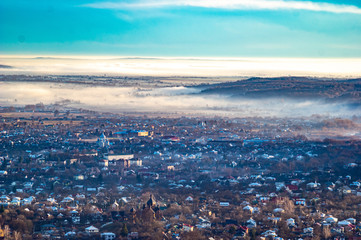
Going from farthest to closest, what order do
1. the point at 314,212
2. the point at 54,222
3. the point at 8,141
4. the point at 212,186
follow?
the point at 8,141 → the point at 212,186 → the point at 314,212 → the point at 54,222

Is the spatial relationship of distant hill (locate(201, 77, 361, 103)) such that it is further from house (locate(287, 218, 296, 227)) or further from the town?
house (locate(287, 218, 296, 227))

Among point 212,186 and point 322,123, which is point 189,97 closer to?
point 322,123

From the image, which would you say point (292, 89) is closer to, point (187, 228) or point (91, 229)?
point (187, 228)

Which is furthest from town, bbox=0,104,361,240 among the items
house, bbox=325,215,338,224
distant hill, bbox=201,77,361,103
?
distant hill, bbox=201,77,361,103

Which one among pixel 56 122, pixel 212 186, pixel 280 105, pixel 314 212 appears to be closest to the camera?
pixel 314 212

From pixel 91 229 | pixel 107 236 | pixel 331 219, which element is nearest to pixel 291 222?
pixel 331 219

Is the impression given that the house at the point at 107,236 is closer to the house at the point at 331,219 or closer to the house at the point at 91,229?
the house at the point at 91,229

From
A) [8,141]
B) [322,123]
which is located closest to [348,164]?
[8,141]
